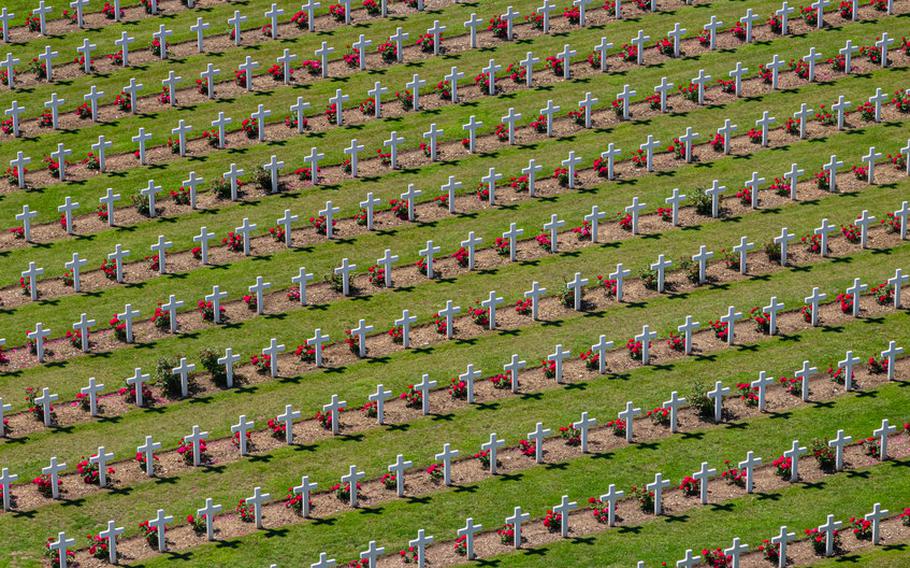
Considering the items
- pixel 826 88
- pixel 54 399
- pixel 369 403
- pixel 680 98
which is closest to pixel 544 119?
pixel 680 98

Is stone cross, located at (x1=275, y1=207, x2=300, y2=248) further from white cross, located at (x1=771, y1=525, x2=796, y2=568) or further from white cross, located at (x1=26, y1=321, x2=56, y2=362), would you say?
white cross, located at (x1=771, y1=525, x2=796, y2=568)

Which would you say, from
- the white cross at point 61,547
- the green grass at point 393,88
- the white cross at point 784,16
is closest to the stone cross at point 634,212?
the green grass at point 393,88

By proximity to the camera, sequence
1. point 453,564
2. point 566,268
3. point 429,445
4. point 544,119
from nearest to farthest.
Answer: point 453,564
point 429,445
point 566,268
point 544,119

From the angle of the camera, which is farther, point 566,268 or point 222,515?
point 566,268

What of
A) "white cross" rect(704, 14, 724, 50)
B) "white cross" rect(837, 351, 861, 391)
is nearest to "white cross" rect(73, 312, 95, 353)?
"white cross" rect(837, 351, 861, 391)

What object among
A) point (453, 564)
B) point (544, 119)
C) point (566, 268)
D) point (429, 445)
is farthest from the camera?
point (544, 119)

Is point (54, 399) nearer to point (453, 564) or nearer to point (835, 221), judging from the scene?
point (453, 564)

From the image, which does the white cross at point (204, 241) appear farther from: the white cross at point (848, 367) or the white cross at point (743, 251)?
the white cross at point (848, 367)
